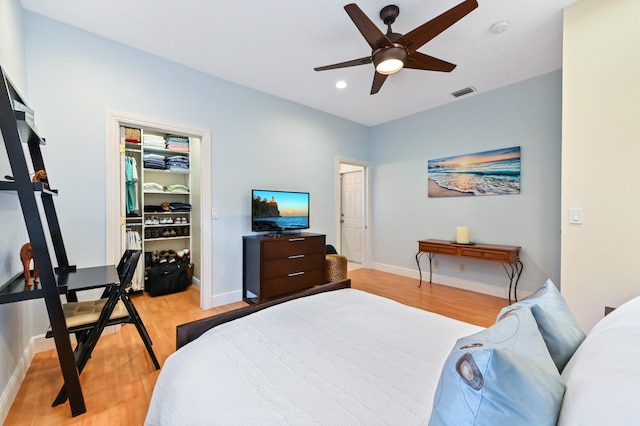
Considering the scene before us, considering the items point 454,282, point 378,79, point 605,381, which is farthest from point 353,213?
point 605,381

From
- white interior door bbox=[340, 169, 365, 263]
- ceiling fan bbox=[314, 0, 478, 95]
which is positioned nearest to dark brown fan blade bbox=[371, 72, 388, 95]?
ceiling fan bbox=[314, 0, 478, 95]

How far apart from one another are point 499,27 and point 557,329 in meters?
2.57

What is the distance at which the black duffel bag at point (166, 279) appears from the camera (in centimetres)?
357

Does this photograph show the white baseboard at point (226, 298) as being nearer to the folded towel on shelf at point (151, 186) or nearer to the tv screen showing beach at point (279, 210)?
the tv screen showing beach at point (279, 210)

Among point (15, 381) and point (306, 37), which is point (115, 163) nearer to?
point (15, 381)

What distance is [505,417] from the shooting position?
0.52 metres

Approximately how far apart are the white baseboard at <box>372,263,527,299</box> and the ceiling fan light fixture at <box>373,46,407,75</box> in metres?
3.13

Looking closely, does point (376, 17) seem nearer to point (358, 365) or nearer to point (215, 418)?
point (358, 365)

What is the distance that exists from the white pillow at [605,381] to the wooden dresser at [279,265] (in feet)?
8.77

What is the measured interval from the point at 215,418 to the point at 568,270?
8.76 ft

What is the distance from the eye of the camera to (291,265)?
10.8ft

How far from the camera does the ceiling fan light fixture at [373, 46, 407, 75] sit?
2.01 m

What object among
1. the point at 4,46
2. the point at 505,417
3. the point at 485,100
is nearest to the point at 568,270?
the point at 505,417

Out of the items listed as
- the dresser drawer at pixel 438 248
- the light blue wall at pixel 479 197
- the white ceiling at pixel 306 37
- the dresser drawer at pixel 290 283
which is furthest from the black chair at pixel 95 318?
the light blue wall at pixel 479 197
